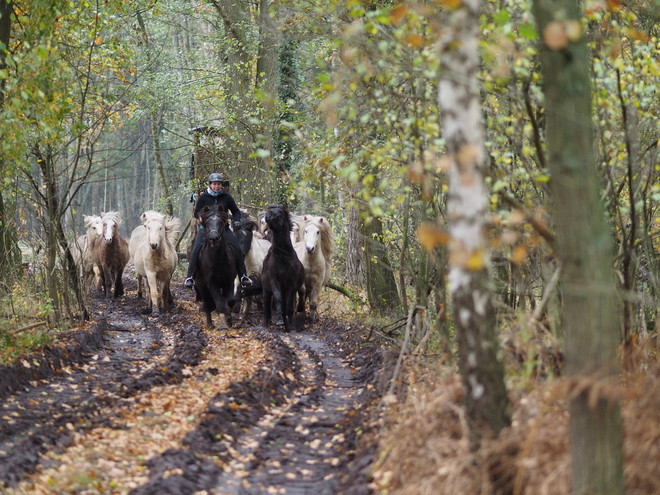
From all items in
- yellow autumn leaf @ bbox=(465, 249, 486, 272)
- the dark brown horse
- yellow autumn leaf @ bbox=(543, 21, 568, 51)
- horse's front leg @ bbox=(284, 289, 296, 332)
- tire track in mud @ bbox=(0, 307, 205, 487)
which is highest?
yellow autumn leaf @ bbox=(543, 21, 568, 51)

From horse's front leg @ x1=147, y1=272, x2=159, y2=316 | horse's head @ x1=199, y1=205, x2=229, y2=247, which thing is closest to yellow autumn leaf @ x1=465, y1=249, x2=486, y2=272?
horse's head @ x1=199, y1=205, x2=229, y2=247

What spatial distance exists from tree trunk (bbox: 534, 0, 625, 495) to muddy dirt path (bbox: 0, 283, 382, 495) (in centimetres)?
178

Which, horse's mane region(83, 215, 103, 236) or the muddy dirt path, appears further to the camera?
horse's mane region(83, 215, 103, 236)

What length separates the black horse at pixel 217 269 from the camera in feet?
47.6

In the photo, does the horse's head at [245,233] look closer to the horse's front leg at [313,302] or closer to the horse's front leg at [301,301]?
the horse's front leg at [301,301]

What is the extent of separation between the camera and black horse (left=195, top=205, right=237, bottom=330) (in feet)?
47.6

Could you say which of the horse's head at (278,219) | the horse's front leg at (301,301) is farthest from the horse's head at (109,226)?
the horse's head at (278,219)

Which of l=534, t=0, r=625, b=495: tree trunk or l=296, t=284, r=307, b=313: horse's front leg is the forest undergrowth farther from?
l=296, t=284, r=307, b=313: horse's front leg

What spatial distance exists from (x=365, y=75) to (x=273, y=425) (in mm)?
3630

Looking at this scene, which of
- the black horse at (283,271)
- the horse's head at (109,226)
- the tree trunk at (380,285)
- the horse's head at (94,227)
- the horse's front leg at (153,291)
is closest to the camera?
the black horse at (283,271)

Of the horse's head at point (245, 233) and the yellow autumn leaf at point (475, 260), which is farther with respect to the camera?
the horse's head at point (245, 233)

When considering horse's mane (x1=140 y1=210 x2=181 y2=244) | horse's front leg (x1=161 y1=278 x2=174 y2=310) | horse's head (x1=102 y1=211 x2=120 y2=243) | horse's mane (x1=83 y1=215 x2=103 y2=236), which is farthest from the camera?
horse's mane (x1=83 y1=215 x2=103 y2=236)

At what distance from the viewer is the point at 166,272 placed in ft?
58.6

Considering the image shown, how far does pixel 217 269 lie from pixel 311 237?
2102 millimetres
